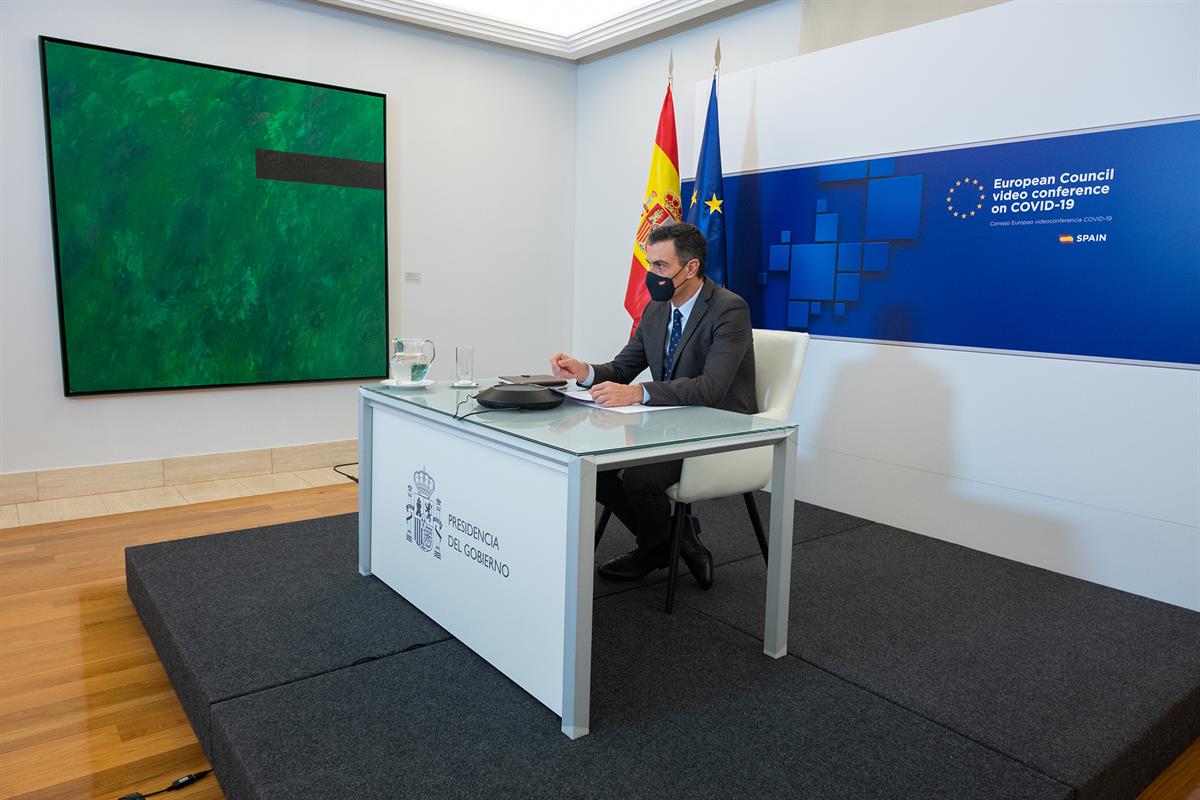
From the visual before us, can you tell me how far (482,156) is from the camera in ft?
16.9

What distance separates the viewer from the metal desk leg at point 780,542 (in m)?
2.13

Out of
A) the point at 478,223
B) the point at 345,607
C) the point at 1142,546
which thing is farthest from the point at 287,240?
the point at 1142,546

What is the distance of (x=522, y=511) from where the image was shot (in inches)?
75.9

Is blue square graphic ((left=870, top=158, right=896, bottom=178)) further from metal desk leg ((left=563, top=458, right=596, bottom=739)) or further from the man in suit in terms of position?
metal desk leg ((left=563, top=458, right=596, bottom=739))

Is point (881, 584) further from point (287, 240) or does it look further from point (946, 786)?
point (287, 240)

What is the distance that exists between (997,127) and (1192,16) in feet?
2.15

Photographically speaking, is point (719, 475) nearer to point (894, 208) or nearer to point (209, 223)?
point (894, 208)

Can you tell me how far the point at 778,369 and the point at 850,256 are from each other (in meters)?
0.96

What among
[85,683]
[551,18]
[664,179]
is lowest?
[85,683]

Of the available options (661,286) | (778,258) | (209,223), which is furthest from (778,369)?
(209,223)

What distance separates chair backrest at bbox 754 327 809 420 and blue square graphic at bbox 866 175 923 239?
0.86 m

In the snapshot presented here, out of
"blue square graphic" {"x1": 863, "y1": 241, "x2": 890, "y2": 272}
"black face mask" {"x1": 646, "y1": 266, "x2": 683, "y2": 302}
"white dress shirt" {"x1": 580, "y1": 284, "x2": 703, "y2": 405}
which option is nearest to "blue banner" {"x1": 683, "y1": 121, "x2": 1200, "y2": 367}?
"blue square graphic" {"x1": 863, "y1": 241, "x2": 890, "y2": 272}

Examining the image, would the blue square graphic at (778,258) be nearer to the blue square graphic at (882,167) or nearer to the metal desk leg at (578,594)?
the blue square graphic at (882,167)

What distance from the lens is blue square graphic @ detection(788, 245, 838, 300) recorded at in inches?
145
